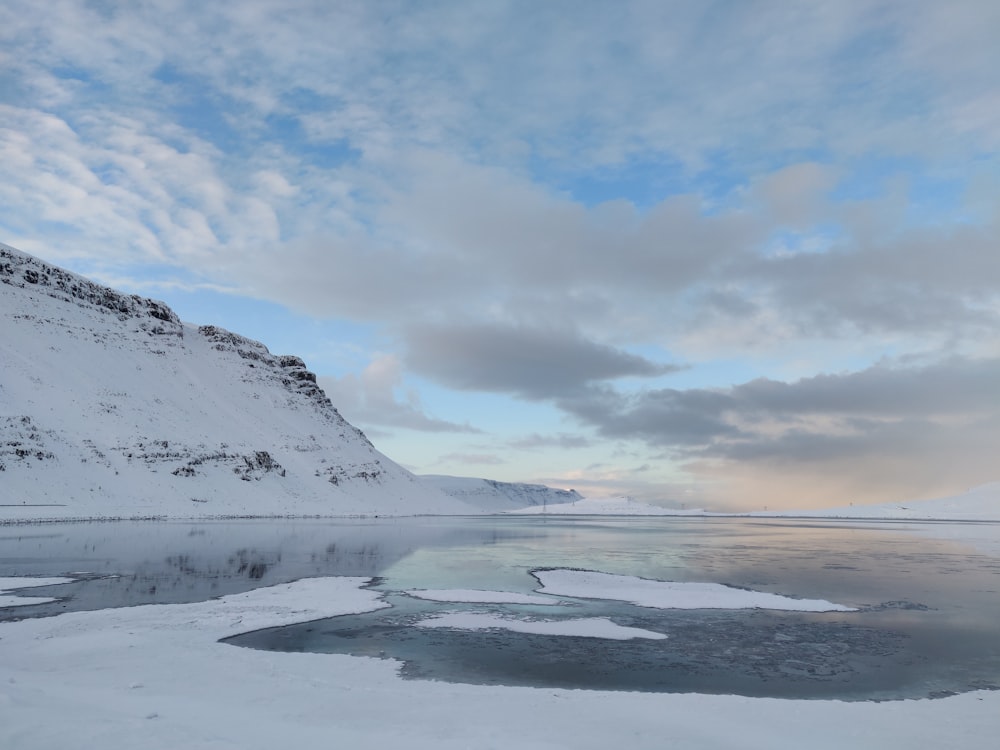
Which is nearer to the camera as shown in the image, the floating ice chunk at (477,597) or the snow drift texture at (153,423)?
the floating ice chunk at (477,597)

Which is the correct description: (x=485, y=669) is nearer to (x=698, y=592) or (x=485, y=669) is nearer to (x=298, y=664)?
(x=298, y=664)

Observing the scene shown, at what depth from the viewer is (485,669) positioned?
13.9 m

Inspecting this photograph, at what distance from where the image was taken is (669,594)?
82.0ft

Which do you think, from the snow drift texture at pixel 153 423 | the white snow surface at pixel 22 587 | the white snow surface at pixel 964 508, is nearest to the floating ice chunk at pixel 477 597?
the white snow surface at pixel 22 587

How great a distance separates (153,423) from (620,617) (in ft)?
321

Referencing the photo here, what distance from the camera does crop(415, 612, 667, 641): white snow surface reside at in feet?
58.8

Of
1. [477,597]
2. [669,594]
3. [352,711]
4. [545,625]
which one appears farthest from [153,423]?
[352,711]

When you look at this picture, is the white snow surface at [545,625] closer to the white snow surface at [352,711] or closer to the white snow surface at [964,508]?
the white snow surface at [352,711]

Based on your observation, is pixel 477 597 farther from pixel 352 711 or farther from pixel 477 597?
pixel 352 711

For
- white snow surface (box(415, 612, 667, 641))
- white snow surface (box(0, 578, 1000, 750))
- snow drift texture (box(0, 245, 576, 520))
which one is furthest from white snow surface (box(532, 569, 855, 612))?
snow drift texture (box(0, 245, 576, 520))

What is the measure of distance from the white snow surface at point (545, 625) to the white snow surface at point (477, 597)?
2.79 metres

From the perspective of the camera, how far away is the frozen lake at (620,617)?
1378 cm

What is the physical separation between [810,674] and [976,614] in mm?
12758

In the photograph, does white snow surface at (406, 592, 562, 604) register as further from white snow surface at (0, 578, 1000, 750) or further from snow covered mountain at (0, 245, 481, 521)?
snow covered mountain at (0, 245, 481, 521)
